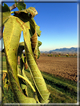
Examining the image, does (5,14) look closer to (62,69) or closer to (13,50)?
(13,50)

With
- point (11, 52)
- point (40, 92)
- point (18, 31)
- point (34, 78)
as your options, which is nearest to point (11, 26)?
point (18, 31)

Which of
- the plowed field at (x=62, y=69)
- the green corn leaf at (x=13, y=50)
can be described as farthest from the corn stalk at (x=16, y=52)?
the plowed field at (x=62, y=69)

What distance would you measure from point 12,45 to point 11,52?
5cm

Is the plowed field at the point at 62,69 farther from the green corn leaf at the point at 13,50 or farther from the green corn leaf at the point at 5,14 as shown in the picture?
the green corn leaf at the point at 5,14

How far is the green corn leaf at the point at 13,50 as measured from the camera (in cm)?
50

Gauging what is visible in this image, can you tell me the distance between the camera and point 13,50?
560 millimetres

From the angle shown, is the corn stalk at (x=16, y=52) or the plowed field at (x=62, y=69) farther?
the plowed field at (x=62, y=69)

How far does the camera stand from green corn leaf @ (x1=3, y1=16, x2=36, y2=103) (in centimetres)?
50

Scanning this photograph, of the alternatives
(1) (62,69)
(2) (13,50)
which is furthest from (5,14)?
(1) (62,69)

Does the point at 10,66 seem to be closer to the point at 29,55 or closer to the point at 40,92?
the point at 29,55

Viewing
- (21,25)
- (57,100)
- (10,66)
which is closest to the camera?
(10,66)

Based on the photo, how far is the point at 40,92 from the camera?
0.55m

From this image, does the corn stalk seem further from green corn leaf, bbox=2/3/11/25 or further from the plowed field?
the plowed field

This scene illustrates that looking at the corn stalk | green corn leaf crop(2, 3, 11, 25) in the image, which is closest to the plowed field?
the corn stalk
